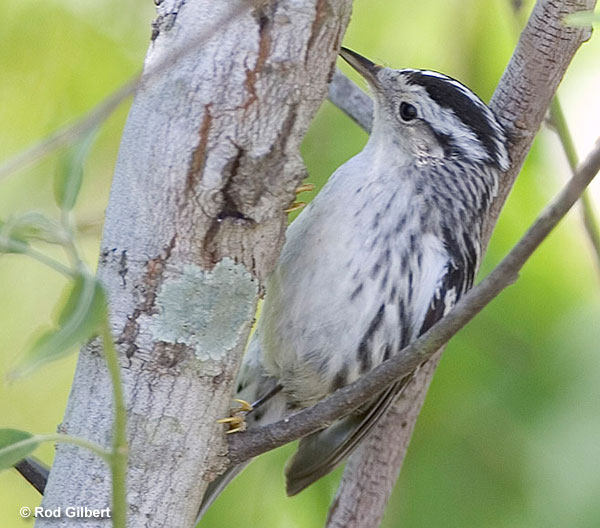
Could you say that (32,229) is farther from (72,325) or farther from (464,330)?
(464,330)

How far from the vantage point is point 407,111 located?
231 centimetres

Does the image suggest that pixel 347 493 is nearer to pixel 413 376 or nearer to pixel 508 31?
pixel 413 376

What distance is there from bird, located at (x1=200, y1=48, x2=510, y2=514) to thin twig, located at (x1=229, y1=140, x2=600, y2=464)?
0.43 m

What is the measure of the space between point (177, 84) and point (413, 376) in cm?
110

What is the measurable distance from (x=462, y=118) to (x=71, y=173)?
1.37 m

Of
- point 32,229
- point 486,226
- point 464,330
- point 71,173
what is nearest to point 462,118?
point 486,226

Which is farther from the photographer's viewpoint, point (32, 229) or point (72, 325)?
point (32, 229)

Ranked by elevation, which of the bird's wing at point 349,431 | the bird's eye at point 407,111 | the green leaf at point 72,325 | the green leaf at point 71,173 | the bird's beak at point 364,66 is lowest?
the green leaf at point 72,325

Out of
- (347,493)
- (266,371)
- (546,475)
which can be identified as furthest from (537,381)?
(266,371)

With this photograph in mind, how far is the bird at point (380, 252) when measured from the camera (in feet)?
7.06

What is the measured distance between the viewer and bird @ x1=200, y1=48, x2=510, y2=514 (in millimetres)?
2152

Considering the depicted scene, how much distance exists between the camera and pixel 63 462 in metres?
1.48

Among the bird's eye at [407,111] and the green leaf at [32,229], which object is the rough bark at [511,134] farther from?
the green leaf at [32,229]

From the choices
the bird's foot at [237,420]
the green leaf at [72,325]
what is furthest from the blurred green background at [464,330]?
the green leaf at [72,325]
